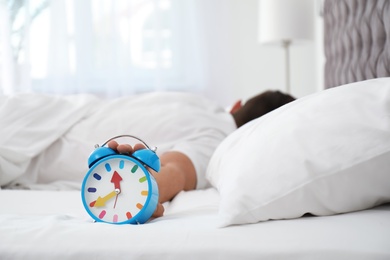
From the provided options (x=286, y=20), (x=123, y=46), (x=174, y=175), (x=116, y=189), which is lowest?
(x=174, y=175)

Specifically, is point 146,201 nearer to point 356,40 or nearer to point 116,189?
point 116,189

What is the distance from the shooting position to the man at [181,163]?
50.3 inches

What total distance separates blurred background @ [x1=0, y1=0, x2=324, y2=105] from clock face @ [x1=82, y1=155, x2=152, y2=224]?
2.44m

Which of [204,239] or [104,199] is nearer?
[204,239]

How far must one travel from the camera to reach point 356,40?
178 cm

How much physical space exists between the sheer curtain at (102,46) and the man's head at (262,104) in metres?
1.60

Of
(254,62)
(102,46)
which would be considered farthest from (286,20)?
(102,46)

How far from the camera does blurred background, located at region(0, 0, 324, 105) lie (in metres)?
3.33

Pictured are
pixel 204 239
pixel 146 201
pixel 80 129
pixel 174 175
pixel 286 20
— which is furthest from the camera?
pixel 286 20

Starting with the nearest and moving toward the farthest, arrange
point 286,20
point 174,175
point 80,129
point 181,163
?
point 174,175
point 181,163
point 80,129
point 286,20

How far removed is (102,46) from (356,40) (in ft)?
6.53

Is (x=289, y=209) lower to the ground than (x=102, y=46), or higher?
lower

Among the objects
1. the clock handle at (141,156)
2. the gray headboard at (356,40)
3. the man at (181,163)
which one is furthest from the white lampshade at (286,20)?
the clock handle at (141,156)

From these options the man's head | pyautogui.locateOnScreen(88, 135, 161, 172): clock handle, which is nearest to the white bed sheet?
pyautogui.locateOnScreen(88, 135, 161, 172): clock handle
